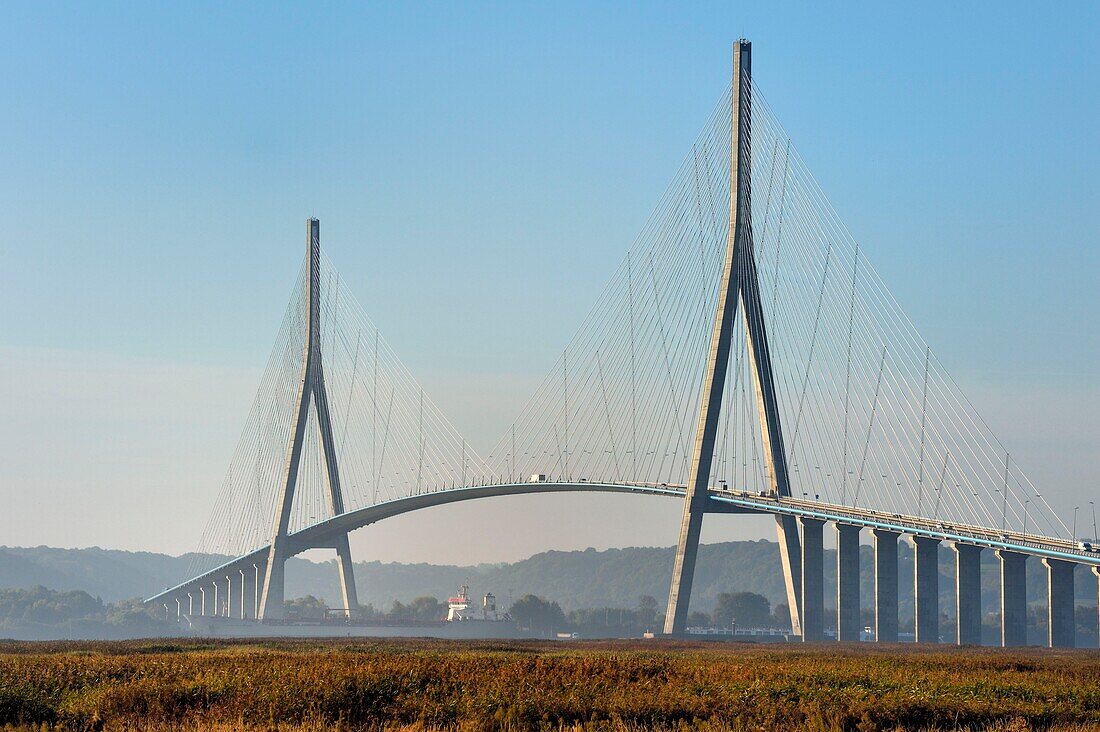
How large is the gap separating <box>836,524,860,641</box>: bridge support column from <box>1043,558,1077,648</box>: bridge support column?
11.7 m

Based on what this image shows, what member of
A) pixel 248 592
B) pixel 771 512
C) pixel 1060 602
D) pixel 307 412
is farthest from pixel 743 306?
pixel 248 592

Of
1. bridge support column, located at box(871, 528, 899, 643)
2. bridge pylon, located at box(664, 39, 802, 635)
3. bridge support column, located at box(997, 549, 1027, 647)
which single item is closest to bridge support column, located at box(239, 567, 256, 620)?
bridge pylon, located at box(664, 39, 802, 635)

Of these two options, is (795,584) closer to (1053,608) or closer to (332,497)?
(1053,608)

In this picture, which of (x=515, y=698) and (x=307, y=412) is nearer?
(x=515, y=698)

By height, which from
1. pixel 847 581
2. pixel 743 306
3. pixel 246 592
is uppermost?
pixel 743 306

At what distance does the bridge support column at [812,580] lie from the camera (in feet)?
285

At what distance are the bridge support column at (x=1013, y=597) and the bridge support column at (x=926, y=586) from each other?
15.5 ft

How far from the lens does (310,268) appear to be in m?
126

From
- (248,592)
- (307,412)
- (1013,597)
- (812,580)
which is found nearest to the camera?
(1013,597)

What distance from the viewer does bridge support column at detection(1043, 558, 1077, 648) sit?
78.2 metres

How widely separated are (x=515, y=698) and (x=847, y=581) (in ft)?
203

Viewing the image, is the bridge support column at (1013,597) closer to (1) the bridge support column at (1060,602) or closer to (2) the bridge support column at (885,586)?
(1) the bridge support column at (1060,602)

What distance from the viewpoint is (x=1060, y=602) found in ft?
259

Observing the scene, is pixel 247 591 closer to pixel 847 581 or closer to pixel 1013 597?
pixel 847 581
